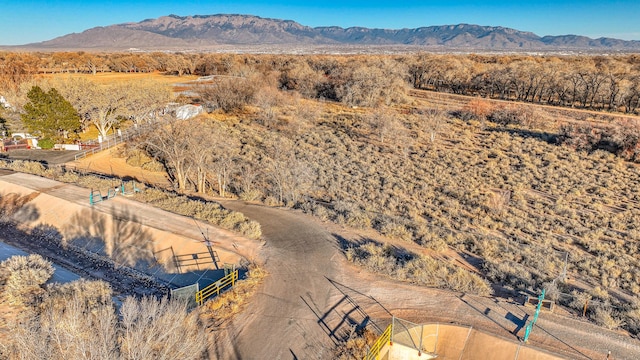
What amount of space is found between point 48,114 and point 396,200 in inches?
1183

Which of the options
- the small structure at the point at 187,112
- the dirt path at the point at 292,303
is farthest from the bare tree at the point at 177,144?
the dirt path at the point at 292,303

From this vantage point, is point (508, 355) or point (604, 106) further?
point (604, 106)

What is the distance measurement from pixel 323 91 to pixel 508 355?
49488 mm

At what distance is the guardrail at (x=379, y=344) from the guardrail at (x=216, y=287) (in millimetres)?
6104

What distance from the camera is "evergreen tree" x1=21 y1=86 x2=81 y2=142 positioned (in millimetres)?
33469

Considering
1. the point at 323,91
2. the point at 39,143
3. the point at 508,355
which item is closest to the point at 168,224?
the point at 508,355

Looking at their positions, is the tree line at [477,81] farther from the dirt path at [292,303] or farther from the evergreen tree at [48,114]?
the dirt path at [292,303]

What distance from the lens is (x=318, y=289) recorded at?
48.2ft

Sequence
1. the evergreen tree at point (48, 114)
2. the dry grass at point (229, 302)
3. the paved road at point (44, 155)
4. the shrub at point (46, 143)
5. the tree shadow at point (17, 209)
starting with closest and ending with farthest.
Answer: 1. the dry grass at point (229, 302)
2. the tree shadow at point (17, 209)
3. the paved road at point (44, 155)
4. the evergreen tree at point (48, 114)
5. the shrub at point (46, 143)

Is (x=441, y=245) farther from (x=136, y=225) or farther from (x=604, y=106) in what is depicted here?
(x=604, y=106)

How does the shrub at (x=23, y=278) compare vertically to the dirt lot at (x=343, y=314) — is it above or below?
above

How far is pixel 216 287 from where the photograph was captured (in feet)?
48.0

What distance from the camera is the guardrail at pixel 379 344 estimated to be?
11.2 meters

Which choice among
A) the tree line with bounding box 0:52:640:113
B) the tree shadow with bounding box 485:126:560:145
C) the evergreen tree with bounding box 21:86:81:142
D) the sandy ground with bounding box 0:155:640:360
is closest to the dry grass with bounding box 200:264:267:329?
the sandy ground with bounding box 0:155:640:360
